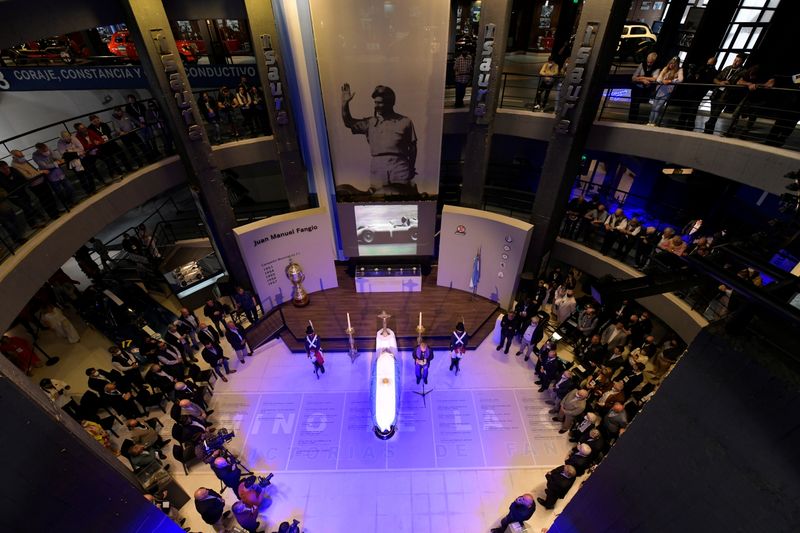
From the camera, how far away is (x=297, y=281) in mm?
12031

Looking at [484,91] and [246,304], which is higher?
[484,91]

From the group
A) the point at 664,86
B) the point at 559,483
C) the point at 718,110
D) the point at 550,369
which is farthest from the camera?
the point at 664,86

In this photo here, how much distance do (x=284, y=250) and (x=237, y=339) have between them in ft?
9.66

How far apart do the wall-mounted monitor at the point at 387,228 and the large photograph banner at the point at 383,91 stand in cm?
33

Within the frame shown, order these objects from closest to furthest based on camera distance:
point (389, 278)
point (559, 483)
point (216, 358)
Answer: point (559, 483) < point (216, 358) < point (389, 278)

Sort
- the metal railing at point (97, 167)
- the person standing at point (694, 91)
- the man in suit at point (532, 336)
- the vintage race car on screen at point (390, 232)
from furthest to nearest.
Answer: the vintage race car on screen at point (390, 232) → the man in suit at point (532, 336) → the person standing at point (694, 91) → the metal railing at point (97, 167)

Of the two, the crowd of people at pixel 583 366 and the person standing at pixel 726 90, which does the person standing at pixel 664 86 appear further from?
the crowd of people at pixel 583 366

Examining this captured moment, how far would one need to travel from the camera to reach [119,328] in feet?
36.1

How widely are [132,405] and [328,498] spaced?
5.04 m

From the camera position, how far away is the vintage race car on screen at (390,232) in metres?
12.3

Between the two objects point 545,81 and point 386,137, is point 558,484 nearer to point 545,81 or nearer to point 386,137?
point 386,137

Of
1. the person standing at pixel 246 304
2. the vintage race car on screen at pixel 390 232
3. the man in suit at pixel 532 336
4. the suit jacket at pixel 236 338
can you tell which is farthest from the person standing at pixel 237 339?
the man in suit at pixel 532 336

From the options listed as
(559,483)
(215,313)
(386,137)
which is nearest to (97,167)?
(215,313)

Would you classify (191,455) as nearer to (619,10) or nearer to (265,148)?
(265,148)
